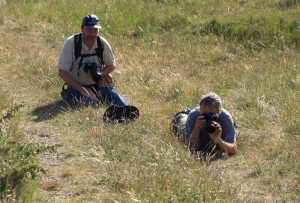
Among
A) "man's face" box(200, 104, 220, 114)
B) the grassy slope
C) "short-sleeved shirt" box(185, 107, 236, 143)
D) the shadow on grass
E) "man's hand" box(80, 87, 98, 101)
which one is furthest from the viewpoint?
"man's hand" box(80, 87, 98, 101)

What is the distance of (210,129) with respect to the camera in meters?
6.59

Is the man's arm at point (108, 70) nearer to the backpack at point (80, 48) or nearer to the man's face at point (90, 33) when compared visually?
the backpack at point (80, 48)

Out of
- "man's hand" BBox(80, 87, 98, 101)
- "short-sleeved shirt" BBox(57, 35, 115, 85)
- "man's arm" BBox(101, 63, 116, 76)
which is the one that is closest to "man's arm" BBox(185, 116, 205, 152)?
"man's hand" BBox(80, 87, 98, 101)

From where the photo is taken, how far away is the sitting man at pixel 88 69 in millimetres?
8359

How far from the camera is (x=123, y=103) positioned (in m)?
8.36

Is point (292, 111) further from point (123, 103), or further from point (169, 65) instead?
point (169, 65)

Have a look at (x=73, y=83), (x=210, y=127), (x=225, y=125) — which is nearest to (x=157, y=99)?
(x=73, y=83)

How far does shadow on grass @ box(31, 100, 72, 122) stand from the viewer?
313 inches

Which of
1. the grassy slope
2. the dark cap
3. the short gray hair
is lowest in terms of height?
the grassy slope

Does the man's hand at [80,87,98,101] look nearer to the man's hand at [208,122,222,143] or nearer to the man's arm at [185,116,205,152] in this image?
the man's arm at [185,116,205,152]

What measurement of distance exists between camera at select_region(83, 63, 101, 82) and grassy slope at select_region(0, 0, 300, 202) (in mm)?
582

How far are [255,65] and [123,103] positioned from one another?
327 centimetres

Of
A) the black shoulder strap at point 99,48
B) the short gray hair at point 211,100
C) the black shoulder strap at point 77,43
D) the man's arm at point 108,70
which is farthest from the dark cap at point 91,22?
the short gray hair at point 211,100

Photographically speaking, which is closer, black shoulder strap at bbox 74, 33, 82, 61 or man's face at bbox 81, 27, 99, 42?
man's face at bbox 81, 27, 99, 42
